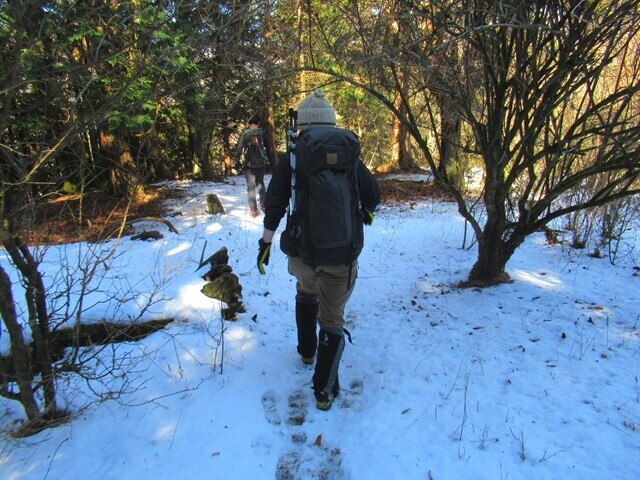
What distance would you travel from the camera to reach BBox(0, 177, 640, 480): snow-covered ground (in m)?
2.38

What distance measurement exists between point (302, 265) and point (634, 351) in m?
3.01

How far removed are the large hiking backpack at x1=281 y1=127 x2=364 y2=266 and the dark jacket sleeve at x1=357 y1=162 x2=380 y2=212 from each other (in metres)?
0.11

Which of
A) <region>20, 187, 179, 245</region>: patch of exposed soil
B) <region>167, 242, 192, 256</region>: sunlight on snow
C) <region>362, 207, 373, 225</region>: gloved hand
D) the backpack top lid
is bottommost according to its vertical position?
<region>167, 242, 192, 256</region>: sunlight on snow

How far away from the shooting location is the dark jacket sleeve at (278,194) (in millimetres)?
2732

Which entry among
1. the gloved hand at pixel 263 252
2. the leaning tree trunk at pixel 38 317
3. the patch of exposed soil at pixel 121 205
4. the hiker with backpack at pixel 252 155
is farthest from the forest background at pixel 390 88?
the hiker with backpack at pixel 252 155

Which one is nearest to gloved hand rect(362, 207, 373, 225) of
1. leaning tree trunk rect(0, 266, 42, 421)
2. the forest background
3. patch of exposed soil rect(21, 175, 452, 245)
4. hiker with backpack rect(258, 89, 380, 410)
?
hiker with backpack rect(258, 89, 380, 410)

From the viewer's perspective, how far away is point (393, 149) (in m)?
14.6

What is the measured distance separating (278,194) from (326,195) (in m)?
0.44

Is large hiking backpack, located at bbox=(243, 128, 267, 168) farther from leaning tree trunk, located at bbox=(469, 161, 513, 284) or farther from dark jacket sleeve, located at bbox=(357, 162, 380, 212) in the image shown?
dark jacket sleeve, located at bbox=(357, 162, 380, 212)

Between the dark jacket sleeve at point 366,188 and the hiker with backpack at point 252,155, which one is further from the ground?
the hiker with backpack at point 252,155

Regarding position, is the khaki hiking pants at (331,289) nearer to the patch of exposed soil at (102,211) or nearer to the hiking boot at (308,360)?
the hiking boot at (308,360)

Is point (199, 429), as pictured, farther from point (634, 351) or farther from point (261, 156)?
point (261, 156)

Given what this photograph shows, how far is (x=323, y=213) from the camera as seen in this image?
2.54 meters

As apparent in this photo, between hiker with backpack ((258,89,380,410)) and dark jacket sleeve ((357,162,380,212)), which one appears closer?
hiker with backpack ((258,89,380,410))
